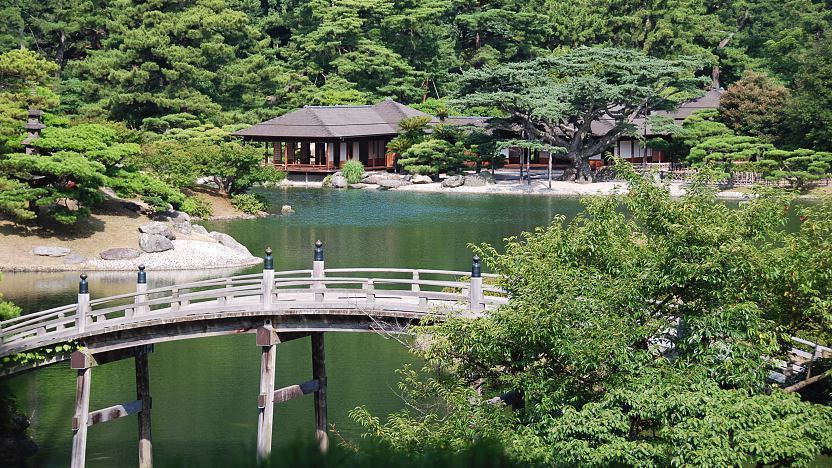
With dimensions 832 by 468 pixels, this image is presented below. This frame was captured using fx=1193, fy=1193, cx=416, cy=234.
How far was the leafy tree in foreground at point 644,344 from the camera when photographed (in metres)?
13.7

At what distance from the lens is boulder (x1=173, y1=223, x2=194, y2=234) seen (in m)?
38.8

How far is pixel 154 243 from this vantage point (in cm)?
3622

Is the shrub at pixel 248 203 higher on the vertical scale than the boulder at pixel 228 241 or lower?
higher

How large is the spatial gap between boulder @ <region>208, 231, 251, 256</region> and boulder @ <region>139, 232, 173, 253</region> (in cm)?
191

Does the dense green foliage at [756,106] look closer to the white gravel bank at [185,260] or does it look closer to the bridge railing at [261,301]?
the white gravel bank at [185,260]

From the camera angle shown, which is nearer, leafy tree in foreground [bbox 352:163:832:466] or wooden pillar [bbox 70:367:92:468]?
leafy tree in foreground [bbox 352:163:832:466]

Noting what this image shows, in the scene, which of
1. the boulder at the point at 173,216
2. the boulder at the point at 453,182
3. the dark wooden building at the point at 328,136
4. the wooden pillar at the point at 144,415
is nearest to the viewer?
the wooden pillar at the point at 144,415

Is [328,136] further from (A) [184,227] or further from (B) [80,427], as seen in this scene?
(B) [80,427]

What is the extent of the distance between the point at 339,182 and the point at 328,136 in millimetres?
2465

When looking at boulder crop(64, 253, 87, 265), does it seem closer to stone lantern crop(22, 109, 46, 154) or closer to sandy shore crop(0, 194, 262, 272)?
sandy shore crop(0, 194, 262, 272)

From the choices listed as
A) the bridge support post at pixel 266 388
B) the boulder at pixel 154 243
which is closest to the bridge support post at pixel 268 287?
the bridge support post at pixel 266 388

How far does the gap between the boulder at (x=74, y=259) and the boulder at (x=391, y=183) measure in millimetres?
23345

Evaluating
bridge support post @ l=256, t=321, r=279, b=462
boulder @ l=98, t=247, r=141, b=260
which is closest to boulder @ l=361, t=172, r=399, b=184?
boulder @ l=98, t=247, r=141, b=260

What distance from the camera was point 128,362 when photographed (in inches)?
1027
